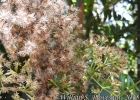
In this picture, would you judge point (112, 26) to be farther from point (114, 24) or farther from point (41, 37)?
point (41, 37)

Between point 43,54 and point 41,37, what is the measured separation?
1.2 inches

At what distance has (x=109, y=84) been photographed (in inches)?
22.1

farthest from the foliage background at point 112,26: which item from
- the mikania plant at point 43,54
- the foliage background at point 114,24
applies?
the mikania plant at point 43,54

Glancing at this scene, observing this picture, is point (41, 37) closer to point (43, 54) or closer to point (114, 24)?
point (43, 54)

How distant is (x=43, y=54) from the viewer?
1.60ft

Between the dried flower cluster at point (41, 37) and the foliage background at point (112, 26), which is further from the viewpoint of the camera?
the foliage background at point (112, 26)

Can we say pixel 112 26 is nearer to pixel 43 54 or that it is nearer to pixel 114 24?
pixel 114 24

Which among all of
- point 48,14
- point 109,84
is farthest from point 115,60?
point 48,14

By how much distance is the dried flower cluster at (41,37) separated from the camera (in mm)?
463

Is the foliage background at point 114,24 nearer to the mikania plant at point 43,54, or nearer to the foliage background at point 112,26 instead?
the foliage background at point 112,26

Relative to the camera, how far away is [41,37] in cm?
47

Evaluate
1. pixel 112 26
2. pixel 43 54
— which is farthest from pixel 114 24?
pixel 43 54

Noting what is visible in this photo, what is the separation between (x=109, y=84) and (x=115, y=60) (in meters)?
0.04

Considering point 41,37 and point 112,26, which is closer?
point 41,37
